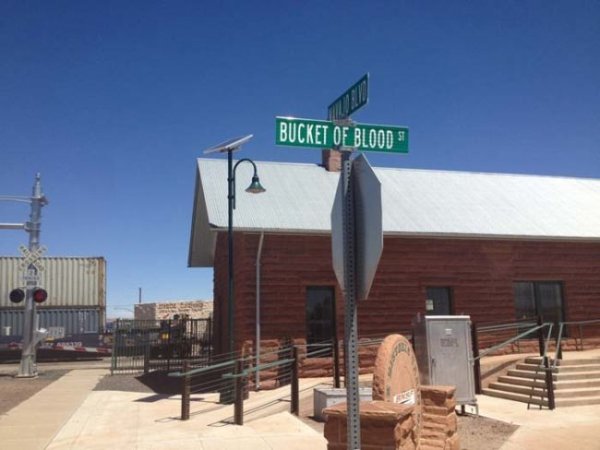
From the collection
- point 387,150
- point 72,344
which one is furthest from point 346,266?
point 72,344

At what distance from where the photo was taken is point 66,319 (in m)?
31.4

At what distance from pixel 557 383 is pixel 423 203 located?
24.0 feet

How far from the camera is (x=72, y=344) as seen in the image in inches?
1158

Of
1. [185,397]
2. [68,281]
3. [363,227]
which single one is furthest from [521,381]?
[68,281]

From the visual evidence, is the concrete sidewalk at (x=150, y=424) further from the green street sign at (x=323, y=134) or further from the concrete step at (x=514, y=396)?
the green street sign at (x=323, y=134)

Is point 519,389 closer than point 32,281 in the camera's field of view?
Yes

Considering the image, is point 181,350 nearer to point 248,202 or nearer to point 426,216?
point 248,202

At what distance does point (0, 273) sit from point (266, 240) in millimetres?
22398

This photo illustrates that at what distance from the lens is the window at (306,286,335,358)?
1552cm

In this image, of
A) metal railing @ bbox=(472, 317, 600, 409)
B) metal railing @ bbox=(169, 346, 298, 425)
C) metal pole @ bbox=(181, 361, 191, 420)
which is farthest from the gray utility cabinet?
metal pole @ bbox=(181, 361, 191, 420)

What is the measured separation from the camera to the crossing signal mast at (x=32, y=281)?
19.8m

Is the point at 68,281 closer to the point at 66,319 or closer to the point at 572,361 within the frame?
the point at 66,319

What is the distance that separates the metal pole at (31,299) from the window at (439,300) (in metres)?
13.3

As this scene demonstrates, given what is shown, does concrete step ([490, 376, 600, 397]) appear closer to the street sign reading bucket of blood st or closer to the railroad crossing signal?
the street sign reading bucket of blood st
